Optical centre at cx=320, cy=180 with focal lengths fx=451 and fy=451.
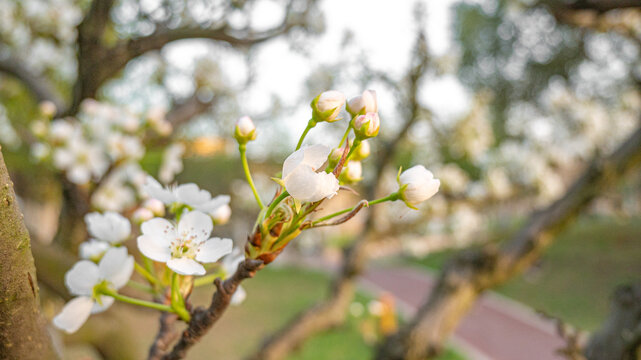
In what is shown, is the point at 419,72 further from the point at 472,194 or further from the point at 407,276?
the point at 407,276

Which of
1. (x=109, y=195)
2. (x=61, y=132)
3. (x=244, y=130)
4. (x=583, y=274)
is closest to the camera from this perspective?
(x=244, y=130)

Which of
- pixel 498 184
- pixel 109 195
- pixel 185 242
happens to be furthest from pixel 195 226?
pixel 498 184

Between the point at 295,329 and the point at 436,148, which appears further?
the point at 436,148

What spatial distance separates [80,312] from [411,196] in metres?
0.63

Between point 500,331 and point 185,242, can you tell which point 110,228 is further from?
point 500,331

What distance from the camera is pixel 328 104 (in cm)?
76

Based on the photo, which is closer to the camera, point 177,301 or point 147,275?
point 177,301

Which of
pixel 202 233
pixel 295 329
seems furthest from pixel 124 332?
pixel 202 233

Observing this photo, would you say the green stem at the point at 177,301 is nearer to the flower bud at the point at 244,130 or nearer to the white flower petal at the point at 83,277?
Answer: the white flower petal at the point at 83,277

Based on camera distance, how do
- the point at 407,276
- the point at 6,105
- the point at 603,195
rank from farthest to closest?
the point at 407,276
the point at 6,105
the point at 603,195

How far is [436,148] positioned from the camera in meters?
6.68

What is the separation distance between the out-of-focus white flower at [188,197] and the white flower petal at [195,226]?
→ 4 centimetres

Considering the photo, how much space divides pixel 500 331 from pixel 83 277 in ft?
34.3

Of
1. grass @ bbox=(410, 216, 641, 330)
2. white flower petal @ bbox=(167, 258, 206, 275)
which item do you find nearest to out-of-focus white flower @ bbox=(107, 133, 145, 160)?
white flower petal @ bbox=(167, 258, 206, 275)
